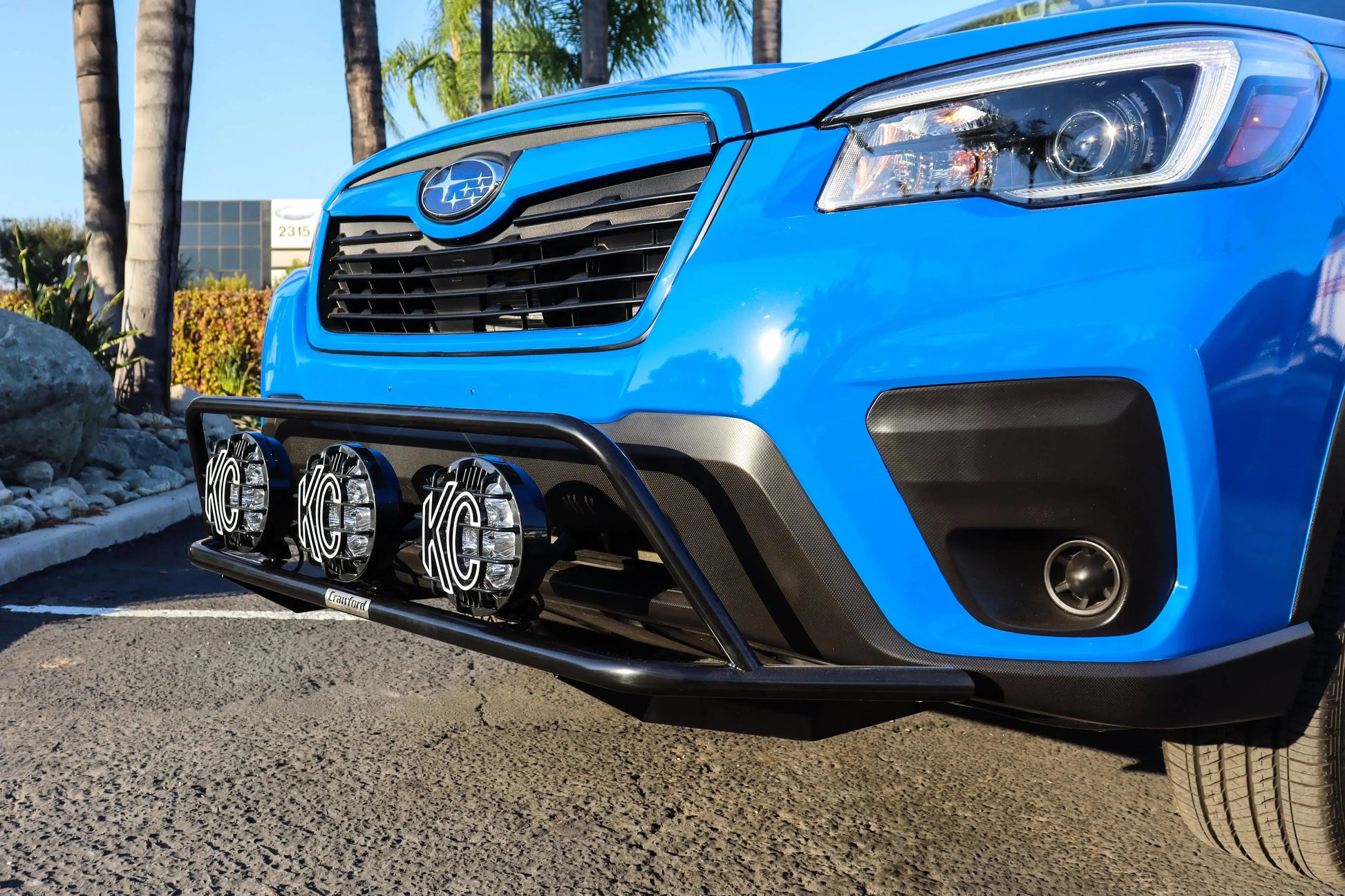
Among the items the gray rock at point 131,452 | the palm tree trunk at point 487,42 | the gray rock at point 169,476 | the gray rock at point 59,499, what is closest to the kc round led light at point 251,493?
the gray rock at point 59,499

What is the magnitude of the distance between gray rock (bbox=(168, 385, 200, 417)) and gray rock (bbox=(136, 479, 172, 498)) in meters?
2.21

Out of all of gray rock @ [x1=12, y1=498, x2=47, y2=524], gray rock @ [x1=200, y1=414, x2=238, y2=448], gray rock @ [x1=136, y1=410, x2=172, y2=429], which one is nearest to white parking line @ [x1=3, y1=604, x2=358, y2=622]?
gray rock @ [x1=12, y1=498, x2=47, y2=524]

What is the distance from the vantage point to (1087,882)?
2176 millimetres

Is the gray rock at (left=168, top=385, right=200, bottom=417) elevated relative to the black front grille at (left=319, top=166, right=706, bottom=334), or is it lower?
lower

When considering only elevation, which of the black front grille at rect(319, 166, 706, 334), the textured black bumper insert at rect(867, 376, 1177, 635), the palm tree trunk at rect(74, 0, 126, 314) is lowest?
the textured black bumper insert at rect(867, 376, 1177, 635)

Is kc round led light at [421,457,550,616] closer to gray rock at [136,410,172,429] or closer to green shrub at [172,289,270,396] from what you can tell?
gray rock at [136,410,172,429]

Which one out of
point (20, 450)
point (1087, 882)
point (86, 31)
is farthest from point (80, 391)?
point (1087, 882)

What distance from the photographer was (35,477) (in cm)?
637

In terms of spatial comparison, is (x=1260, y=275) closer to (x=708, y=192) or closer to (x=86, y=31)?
(x=708, y=192)

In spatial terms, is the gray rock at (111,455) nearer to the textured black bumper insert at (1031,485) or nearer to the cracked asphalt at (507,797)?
the cracked asphalt at (507,797)

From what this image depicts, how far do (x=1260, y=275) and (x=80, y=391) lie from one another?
6470 millimetres

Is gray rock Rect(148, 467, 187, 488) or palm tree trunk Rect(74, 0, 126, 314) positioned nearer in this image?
gray rock Rect(148, 467, 187, 488)

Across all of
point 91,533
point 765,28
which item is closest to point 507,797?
point 91,533

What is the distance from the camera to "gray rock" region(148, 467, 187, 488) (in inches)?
287
